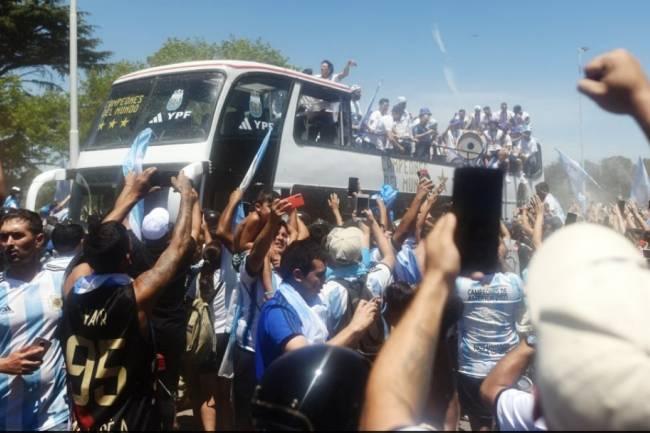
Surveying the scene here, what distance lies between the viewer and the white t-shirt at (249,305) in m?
4.20

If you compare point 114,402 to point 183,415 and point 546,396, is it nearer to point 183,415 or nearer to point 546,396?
point 546,396

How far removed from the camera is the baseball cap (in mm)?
4496

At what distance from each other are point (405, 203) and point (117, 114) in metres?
5.20

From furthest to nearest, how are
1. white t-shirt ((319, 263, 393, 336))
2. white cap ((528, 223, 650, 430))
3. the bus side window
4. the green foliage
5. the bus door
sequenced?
1. the green foliage
2. the bus side window
3. the bus door
4. white t-shirt ((319, 263, 393, 336))
5. white cap ((528, 223, 650, 430))

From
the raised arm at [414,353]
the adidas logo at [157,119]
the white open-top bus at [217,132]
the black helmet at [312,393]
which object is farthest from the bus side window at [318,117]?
the raised arm at [414,353]

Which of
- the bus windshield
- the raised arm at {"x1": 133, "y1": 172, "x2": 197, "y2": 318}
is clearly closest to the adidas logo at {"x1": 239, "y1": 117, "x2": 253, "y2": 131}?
the bus windshield

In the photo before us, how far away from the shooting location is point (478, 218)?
1.53m

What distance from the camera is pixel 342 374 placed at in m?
1.60

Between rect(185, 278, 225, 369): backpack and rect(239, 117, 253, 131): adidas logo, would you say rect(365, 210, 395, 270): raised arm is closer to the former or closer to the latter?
rect(185, 278, 225, 369): backpack

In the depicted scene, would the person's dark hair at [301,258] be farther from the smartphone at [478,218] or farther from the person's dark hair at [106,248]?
the smartphone at [478,218]

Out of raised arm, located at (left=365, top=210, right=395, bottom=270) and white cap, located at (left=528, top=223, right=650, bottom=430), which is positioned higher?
white cap, located at (left=528, top=223, right=650, bottom=430)

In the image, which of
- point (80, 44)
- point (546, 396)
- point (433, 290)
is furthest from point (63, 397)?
point (80, 44)

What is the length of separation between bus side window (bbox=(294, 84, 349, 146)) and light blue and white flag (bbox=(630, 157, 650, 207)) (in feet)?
14.4

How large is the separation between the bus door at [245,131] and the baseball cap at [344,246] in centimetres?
427
